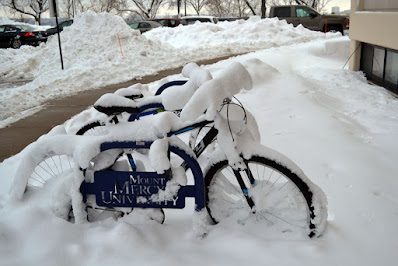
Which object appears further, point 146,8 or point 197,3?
point 197,3

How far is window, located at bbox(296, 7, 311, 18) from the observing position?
2173cm

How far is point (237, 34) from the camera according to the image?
19438 millimetres

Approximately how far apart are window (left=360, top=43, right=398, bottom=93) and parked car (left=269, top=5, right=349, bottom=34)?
12.4 metres

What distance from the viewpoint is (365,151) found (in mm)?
4180

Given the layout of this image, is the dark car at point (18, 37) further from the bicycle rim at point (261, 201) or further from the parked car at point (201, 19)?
the bicycle rim at point (261, 201)

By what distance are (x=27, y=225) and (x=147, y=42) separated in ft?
37.9

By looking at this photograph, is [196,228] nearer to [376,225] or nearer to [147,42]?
[376,225]

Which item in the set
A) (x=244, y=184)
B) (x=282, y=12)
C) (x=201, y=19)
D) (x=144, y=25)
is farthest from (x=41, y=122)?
(x=201, y=19)

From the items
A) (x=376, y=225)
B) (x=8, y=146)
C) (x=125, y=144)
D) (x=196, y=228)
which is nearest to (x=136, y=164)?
(x=125, y=144)

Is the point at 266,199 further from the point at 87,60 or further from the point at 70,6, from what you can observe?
the point at 70,6

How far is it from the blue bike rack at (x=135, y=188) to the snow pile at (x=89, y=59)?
3976 millimetres

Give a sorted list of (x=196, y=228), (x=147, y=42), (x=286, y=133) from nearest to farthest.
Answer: (x=196, y=228) < (x=286, y=133) < (x=147, y=42)

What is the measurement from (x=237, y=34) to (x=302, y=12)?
500cm

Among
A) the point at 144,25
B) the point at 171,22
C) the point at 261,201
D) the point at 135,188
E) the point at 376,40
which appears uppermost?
the point at 171,22
